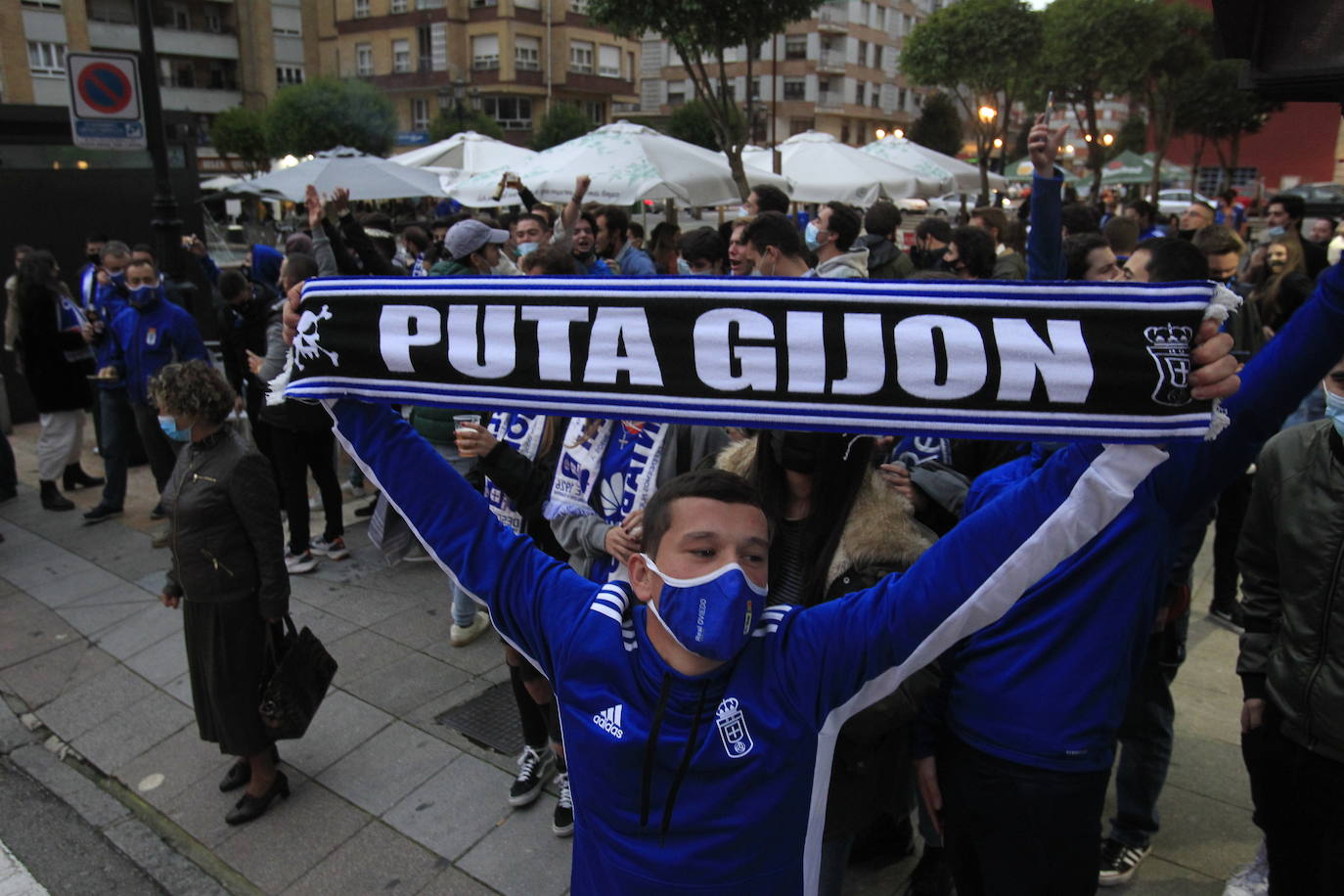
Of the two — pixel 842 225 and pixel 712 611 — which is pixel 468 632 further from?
pixel 712 611

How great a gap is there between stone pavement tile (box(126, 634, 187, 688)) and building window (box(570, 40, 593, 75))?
171 ft

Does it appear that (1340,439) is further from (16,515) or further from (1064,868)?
(16,515)

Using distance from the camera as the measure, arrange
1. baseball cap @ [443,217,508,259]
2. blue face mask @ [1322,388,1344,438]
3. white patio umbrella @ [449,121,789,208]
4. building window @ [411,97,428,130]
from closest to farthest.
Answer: blue face mask @ [1322,388,1344,438], baseball cap @ [443,217,508,259], white patio umbrella @ [449,121,789,208], building window @ [411,97,428,130]

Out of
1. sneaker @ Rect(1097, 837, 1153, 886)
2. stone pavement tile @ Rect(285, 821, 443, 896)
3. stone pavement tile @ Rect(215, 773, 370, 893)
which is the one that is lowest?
stone pavement tile @ Rect(215, 773, 370, 893)

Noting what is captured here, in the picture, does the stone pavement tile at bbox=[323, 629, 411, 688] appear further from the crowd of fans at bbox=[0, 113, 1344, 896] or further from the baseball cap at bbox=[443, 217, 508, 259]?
the baseball cap at bbox=[443, 217, 508, 259]

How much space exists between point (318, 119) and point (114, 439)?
111 feet

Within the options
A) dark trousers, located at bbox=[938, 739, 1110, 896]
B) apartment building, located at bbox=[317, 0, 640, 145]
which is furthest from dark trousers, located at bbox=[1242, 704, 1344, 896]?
apartment building, located at bbox=[317, 0, 640, 145]

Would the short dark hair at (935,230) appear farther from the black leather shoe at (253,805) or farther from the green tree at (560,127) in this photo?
the green tree at (560,127)

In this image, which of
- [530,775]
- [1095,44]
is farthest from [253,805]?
[1095,44]

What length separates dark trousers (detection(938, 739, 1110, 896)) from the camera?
2174mm

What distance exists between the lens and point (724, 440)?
11.8ft

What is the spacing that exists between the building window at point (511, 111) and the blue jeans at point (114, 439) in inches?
1862

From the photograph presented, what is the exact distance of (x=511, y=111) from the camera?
51.9m

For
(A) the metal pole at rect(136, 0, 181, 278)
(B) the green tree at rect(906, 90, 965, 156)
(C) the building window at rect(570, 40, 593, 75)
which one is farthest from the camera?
(C) the building window at rect(570, 40, 593, 75)
